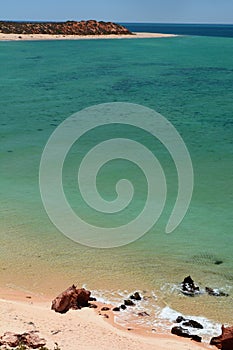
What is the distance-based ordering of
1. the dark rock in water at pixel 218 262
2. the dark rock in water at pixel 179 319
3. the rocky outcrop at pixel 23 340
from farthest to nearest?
the dark rock in water at pixel 218 262 < the dark rock in water at pixel 179 319 < the rocky outcrop at pixel 23 340

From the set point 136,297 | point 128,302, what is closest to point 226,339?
point 128,302

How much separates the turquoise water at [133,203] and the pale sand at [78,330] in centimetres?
136

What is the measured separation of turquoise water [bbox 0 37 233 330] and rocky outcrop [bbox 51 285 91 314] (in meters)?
1.00

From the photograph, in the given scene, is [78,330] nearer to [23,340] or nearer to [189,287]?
[23,340]

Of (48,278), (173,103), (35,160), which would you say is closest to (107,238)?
(48,278)

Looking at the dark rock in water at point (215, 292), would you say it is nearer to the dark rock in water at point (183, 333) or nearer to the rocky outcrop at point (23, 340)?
the dark rock in water at point (183, 333)

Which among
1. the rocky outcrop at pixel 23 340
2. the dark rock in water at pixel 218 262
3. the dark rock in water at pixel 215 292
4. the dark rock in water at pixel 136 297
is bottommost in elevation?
the rocky outcrop at pixel 23 340

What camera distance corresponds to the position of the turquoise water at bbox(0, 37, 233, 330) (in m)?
12.9

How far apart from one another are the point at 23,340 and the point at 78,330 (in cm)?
123

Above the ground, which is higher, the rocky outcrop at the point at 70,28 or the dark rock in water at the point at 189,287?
the rocky outcrop at the point at 70,28

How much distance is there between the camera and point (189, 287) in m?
12.4

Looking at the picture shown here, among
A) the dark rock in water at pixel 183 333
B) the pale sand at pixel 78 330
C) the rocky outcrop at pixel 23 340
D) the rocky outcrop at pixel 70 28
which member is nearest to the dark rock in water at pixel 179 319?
the dark rock in water at pixel 183 333

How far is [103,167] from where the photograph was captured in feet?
68.7

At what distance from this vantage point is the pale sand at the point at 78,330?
9656 mm
